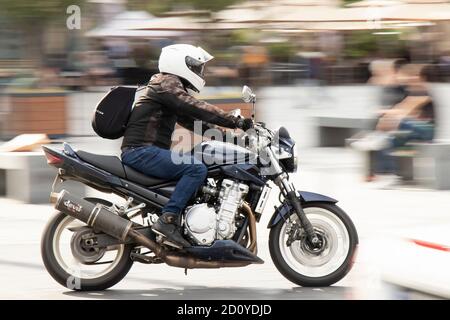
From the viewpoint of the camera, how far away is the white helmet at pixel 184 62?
7516mm

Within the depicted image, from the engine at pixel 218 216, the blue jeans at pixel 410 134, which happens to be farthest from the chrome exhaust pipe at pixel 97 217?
the blue jeans at pixel 410 134

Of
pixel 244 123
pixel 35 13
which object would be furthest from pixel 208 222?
pixel 35 13

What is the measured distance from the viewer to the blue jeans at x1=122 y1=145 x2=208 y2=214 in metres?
7.32

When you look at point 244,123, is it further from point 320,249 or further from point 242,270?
point 242,270

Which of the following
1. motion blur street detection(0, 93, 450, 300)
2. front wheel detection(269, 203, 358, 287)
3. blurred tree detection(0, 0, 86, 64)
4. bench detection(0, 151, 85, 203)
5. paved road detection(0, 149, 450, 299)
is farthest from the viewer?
blurred tree detection(0, 0, 86, 64)

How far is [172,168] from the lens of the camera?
7410mm

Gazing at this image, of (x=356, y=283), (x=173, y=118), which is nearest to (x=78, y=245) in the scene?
(x=173, y=118)

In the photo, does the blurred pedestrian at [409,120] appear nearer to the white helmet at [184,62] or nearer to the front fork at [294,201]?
the front fork at [294,201]

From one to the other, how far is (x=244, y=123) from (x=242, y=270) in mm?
1485

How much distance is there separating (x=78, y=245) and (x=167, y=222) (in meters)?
0.66

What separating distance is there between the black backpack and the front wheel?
1.30 m

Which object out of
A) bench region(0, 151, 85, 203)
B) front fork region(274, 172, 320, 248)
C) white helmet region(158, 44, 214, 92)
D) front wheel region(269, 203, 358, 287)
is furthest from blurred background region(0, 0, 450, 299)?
white helmet region(158, 44, 214, 92)

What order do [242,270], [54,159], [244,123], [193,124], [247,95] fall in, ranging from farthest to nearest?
[242,270] < [193,124] < [54,159] < [244,123] < [247,95]

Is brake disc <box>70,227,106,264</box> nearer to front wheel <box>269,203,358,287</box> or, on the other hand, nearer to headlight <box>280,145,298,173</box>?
front wheel <box>269,203,358,287</box>
